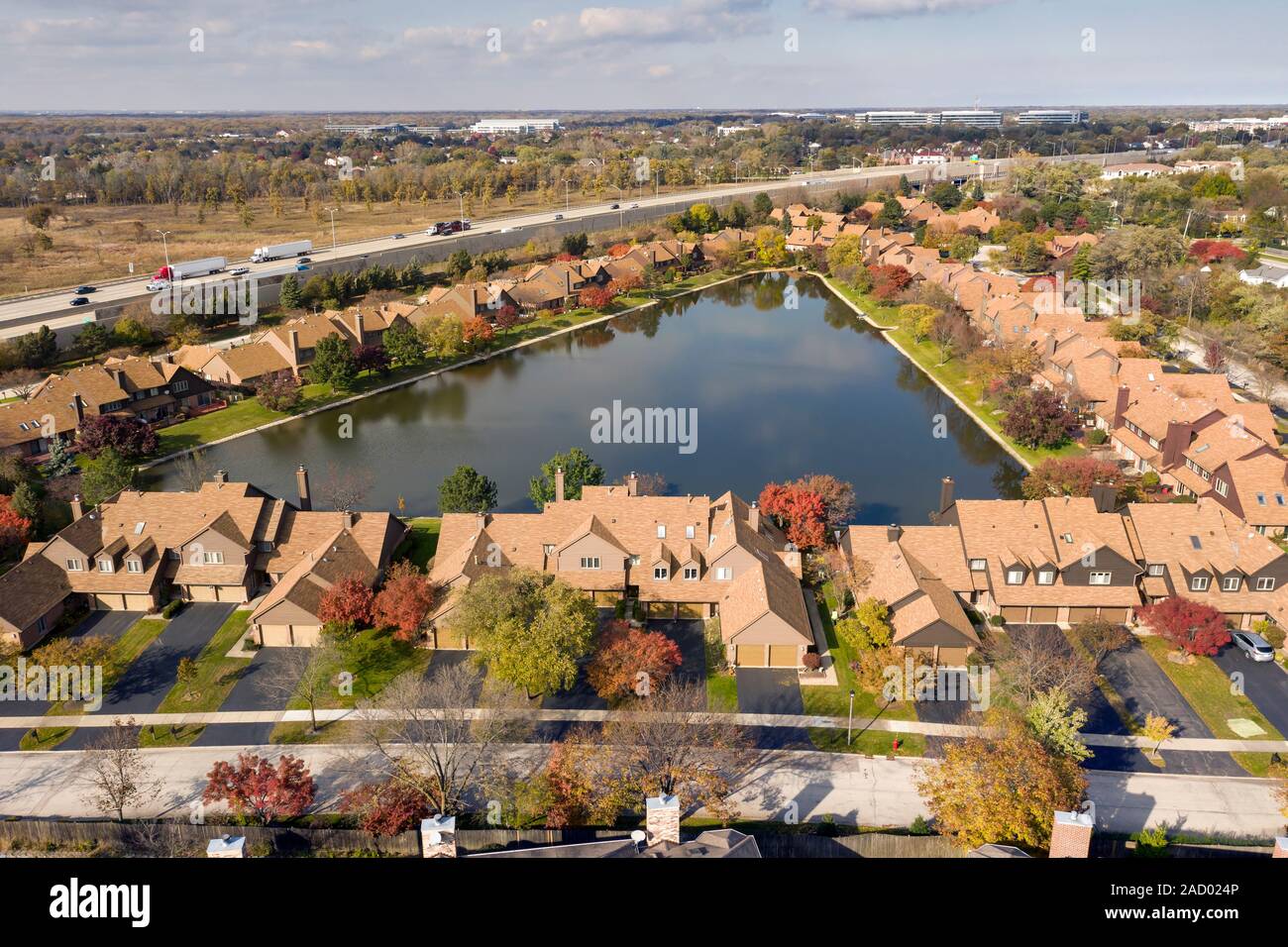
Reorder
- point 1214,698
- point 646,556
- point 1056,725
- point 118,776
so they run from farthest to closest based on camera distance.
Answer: point 646,556
point 1214,698
point 1056,725
point 118,776

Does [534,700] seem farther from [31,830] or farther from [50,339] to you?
[50,339]

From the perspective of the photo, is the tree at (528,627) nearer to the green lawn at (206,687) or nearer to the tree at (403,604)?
the tree at (403,604)

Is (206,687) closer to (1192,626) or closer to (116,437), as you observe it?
(116,437)

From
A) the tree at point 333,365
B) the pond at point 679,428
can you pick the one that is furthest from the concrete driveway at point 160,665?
the tree at point 333,365

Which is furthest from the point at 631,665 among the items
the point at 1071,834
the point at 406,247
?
the point at 406,247

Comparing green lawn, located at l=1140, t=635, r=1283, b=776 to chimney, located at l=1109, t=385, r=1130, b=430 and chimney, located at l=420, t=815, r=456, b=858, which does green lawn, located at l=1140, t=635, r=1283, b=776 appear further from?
chimney, located at l=1109, t=385, r=1130, b=430

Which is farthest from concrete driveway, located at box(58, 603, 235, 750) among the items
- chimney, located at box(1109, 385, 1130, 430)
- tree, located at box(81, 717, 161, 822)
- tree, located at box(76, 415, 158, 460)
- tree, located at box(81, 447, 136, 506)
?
chimney, located at box(1109, 385, 1130, 430)
